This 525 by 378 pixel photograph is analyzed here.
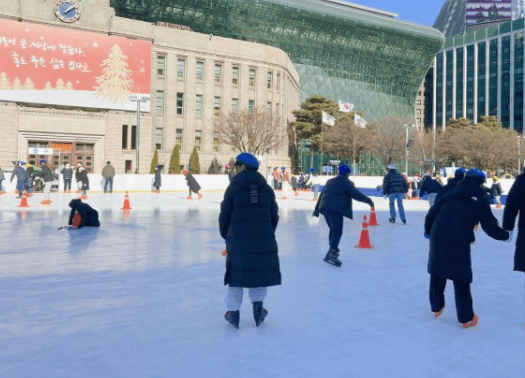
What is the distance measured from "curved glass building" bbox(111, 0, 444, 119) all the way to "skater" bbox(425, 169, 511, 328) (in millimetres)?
59057

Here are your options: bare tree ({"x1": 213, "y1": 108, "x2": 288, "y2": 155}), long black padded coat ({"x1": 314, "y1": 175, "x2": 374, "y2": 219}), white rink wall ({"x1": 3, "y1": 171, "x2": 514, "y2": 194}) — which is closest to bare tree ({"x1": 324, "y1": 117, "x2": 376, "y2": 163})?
bare tree ({"x1": 213, "y1": 108, "x2": 288, "y2": 155})

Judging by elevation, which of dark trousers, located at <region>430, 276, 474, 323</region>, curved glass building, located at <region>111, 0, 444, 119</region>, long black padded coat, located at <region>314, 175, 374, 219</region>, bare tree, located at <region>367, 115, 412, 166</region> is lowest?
dark trousers, located at <region>430, 276, 474, 323</region>

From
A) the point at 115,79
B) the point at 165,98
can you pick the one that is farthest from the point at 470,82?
the point at 115,79

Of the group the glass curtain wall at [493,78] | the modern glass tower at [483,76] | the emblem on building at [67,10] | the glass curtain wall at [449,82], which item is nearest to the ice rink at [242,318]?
the emblem on building at [67,10]

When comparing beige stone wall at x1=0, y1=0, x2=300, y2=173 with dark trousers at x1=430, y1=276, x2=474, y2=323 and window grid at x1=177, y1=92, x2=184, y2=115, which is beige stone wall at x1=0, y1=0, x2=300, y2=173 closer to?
window grid at x1=177, y1=92, x2=184, y2=115

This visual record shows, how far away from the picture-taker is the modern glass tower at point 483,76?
356ft

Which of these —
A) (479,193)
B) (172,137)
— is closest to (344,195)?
(479,193)

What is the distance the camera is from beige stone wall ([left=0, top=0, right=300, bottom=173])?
4059cm

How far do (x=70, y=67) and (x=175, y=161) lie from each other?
456 inches

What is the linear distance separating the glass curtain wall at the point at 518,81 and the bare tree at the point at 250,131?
255ft

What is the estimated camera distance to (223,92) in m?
52.0

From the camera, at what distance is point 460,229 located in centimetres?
471

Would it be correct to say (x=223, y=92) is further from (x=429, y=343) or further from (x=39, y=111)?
(x=429, y=343)

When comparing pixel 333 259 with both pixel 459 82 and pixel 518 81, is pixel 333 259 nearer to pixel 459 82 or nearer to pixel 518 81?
pixel 518 81
